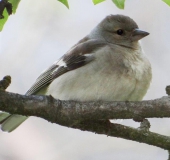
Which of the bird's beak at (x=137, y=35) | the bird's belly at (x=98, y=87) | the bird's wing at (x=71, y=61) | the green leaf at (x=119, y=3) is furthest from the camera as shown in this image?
the bird's beak at (x=137, y=35)

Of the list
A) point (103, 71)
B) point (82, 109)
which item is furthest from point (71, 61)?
point (82, 109)

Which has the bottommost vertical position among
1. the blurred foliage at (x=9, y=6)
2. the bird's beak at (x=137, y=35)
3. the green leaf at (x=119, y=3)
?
the bird's beak at (x=137, y=35)

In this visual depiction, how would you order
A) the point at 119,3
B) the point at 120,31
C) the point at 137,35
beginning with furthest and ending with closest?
the point at 120,31, the point at 137,35, the point at 119,3

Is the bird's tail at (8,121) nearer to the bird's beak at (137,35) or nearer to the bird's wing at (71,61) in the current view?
the bird's wing at (71,61)

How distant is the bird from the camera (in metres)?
3.88

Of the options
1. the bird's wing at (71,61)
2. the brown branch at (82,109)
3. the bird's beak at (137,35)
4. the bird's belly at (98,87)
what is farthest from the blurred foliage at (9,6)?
the bird's beak at (137,35)

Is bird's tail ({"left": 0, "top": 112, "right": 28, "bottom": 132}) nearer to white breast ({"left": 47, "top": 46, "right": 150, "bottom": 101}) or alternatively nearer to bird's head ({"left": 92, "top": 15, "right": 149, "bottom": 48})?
white breast ({"left": 47, "top": 46, "right": 150, "bottom": 101})

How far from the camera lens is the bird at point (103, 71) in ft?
12.7

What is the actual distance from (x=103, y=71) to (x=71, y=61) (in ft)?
1.94

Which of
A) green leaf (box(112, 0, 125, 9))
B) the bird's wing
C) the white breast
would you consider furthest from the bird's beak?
green leaf (box(112, 0, 125, 9))

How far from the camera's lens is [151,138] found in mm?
3414

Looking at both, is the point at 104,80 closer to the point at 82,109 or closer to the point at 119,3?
the point at 82,109

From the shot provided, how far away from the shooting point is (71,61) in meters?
4.42

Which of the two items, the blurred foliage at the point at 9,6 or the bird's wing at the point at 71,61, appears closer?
the blurred foliage at the point at 9,6
